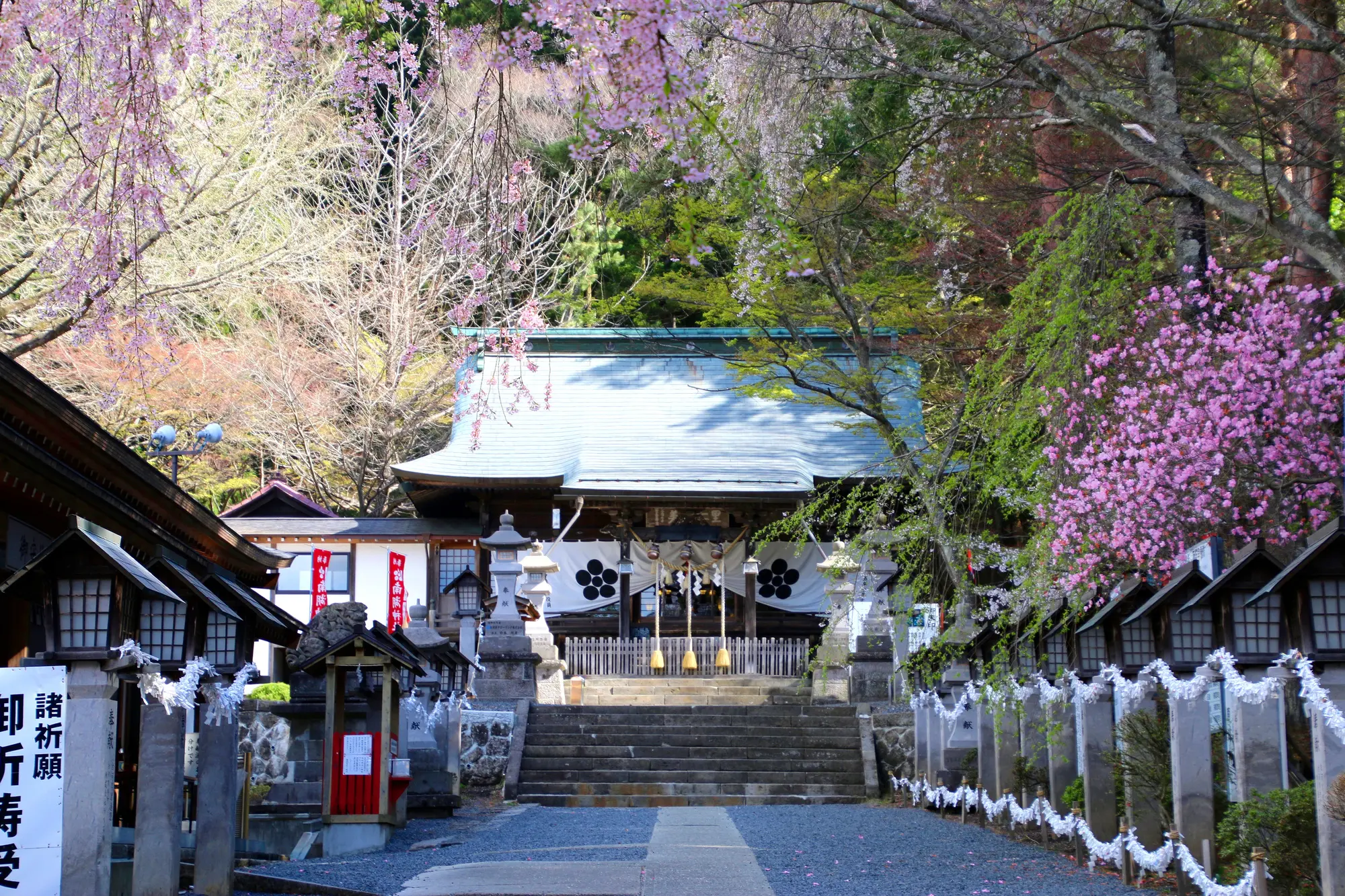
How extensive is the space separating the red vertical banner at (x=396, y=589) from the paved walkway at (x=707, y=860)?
10099 mm

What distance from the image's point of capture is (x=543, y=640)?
20.5 metres

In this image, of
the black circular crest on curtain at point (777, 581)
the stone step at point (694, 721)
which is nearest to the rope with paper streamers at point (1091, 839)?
the stone step at point (694, 721)

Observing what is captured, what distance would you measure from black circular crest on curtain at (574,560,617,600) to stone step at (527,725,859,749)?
7.10 meters

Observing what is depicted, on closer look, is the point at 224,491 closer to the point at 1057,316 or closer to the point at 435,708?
the point at 435,708

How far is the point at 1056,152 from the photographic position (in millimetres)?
16391

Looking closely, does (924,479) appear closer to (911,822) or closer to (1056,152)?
(911,822)

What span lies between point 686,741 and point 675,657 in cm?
490

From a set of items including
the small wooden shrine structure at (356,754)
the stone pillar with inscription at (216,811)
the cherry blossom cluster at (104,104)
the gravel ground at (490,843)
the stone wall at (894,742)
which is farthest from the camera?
the stone wall at (894,742)

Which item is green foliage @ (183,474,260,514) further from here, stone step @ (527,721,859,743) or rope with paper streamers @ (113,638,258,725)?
rope with paper streamers @ (113,638,258,725)

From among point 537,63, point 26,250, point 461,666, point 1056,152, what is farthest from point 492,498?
point 537,63

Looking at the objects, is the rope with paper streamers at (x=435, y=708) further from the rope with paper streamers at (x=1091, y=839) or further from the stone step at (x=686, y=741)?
the rope with paper streamers at (x=1091, y=839)

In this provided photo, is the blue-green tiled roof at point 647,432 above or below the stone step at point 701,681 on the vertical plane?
above

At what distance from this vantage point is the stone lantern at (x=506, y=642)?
18250mm

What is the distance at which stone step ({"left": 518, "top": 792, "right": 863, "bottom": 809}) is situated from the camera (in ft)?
50.2
